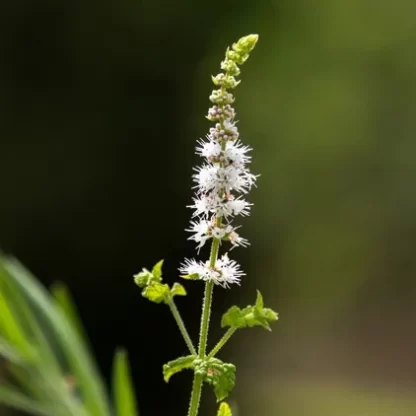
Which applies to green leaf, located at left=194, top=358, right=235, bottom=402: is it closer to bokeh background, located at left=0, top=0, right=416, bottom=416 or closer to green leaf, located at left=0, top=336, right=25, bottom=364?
green leaf, located at left=0, top=336, right=25, bottom=364

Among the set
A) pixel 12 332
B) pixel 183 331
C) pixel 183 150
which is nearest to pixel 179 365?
pixel 183 331

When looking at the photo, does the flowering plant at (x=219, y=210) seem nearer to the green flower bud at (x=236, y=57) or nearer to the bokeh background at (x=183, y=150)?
the green flower bud at (x=236, y=57)

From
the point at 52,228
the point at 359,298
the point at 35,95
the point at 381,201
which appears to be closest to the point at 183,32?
the point at 35,95

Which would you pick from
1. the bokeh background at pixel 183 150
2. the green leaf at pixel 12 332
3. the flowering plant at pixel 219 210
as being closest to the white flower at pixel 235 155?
the flowering plant at pixel 219 210

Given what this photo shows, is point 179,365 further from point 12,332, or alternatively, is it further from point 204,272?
point 12,332

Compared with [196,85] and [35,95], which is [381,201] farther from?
[35,95]
